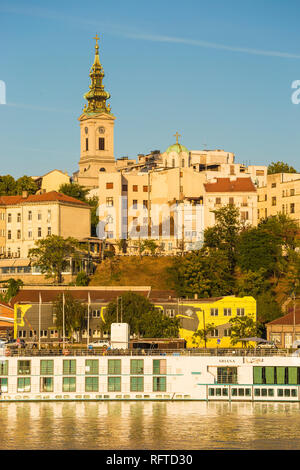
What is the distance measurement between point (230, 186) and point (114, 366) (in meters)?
65.1

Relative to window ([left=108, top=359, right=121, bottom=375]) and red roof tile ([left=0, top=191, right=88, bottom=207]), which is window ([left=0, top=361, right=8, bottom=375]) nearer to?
window ([left=108, top=359, right=121, bottom=375])

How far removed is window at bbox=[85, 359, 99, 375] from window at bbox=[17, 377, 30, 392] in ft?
14.0

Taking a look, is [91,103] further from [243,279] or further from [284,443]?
[284,443]

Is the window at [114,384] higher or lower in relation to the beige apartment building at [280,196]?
lower

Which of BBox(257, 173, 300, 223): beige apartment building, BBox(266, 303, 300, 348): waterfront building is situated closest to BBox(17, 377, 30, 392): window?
BBox(266, 303, 300, 348): waterfront building

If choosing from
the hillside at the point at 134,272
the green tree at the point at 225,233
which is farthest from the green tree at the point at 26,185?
the green tree at the point at 225,233

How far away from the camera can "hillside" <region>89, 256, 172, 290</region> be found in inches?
4537

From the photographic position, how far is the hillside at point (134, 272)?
115 metres

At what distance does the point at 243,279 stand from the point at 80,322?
2034 cm

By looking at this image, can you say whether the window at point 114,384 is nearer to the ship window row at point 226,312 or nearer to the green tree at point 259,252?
the ship window row at point 226,312

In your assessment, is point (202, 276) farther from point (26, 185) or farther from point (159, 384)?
point (26, 185)

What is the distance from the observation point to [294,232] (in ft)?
398

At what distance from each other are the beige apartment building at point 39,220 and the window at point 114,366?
56.0 m

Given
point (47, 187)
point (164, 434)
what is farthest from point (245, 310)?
point (47, 187)
